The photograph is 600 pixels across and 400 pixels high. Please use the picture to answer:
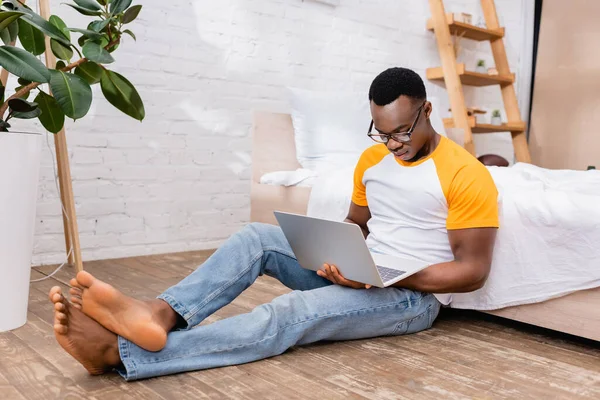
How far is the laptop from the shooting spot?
1329 millimetres

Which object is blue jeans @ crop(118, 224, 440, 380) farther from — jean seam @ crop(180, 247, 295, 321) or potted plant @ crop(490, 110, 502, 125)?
potted plant @ crop(490, 110, 502, 125)

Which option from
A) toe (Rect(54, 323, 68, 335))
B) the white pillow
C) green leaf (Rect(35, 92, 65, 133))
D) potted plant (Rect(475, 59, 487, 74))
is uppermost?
green leaf (Rect(35, 92, 65, 133))

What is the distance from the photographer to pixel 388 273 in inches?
57.3

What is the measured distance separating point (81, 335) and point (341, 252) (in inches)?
22.3

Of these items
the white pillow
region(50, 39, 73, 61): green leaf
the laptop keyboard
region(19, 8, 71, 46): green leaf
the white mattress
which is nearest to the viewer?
the laptop keyboard

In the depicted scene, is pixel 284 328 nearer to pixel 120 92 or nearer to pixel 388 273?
pixel 388 273

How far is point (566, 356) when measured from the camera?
1.57 m

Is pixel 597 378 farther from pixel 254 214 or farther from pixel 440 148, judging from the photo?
pixel 254 214

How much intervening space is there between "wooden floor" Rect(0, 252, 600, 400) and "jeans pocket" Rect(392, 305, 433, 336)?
19 millimetres

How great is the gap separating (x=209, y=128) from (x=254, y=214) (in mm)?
522

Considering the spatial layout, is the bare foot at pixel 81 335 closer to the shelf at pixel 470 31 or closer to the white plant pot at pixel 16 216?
the white plant pot at pixel 16 216

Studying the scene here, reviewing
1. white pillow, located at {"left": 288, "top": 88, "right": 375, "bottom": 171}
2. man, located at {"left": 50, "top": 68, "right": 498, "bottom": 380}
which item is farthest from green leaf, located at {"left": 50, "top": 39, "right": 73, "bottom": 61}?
white pillow, located at {"left": 288, "top": 88, "right": 375, "bottom": 171}

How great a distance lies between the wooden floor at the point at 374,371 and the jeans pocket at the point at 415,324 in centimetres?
2

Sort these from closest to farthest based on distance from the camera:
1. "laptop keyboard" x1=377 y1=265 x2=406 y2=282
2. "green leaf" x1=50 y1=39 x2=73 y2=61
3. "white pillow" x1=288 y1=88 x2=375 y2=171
Answer: "laptop keyboard" x1=377 y1=265 x2=406 y2=282 → "green leaf" x1=50 y1=39 x2=73 y2=61 → "white pillow" x1=288 y1=88 x2=375 y2=171
